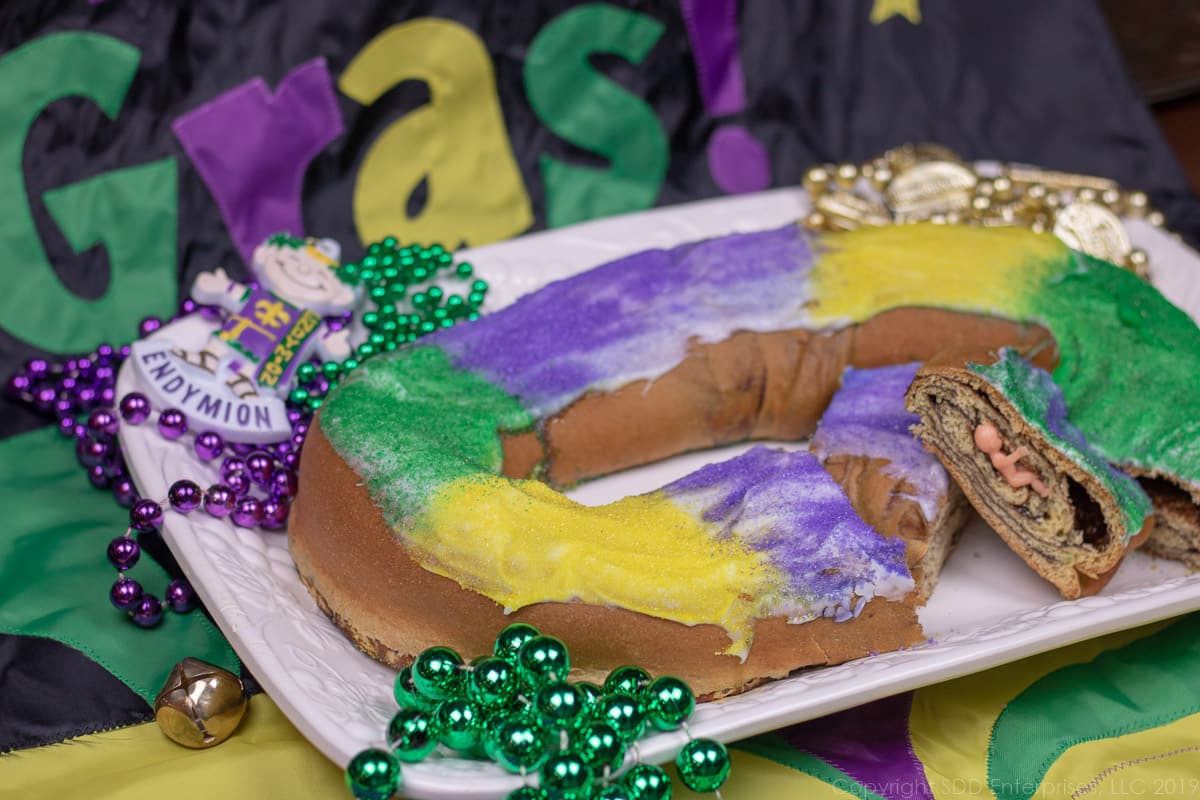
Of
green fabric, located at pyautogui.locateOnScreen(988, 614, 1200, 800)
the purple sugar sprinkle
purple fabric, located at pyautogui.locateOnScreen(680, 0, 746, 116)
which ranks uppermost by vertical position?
purple fabric, located at pyautogui.locateOnScreen(680, 0, 746, 116)

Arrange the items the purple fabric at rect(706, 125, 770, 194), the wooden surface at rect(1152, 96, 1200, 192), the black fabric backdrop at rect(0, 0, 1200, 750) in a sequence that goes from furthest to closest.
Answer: the wooden surface at rect(1152, 96, 1200, 192) → the purple fabric at rect(706, 125, 770, 194) → the black fabric backdrop at rect(0, 0, 1200, 750)

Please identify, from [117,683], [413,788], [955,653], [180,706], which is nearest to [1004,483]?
[955,653]

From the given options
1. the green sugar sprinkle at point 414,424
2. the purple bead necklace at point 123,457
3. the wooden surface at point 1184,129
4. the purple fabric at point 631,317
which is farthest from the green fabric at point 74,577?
the wooden surface at point 1184,129

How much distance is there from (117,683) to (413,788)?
569 millimetres

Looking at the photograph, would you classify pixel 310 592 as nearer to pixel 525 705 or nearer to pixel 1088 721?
pixel 525 705

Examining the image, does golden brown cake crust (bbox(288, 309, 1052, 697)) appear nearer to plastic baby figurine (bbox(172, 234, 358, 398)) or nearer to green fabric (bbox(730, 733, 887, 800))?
green fabric (bbox(730, 733, 887, 800))

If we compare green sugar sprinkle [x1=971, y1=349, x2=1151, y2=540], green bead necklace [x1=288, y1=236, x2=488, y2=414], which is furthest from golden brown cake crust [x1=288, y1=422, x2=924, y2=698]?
green bead necklace [x1=288, y1=236, x2=488, y2=414]

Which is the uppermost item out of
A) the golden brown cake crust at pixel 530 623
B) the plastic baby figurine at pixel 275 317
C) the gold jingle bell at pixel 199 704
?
the plastic baby figurine at pixel 275 317

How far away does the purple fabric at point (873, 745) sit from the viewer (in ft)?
5.46

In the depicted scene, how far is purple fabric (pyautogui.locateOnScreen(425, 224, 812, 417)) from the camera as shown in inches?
77.6

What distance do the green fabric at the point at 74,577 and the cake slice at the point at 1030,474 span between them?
106 centimetres

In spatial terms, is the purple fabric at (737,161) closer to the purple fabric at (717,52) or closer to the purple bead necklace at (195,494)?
the purple fabric at (717,52)

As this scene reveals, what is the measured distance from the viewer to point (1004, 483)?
5.99ft

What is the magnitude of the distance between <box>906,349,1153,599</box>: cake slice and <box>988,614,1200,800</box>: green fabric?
0.38 ft
